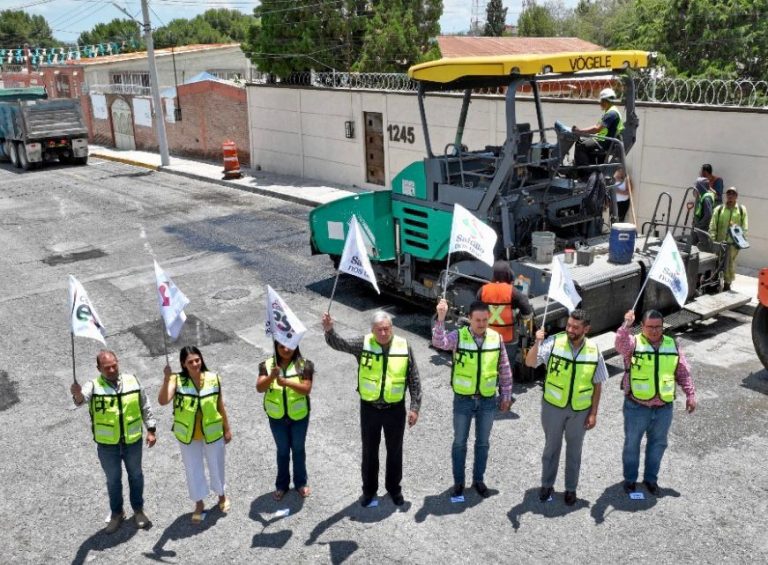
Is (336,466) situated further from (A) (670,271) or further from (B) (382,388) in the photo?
(A) (670,271)

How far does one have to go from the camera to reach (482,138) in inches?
617

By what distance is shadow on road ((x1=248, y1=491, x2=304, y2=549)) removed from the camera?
5.65 m

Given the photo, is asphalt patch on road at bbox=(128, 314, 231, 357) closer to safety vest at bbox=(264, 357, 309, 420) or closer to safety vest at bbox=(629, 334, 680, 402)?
safety vest at bbox=(264, 357, 309, 420)

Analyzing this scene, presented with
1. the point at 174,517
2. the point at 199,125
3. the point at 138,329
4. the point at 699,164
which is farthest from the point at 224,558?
the point at 199,125

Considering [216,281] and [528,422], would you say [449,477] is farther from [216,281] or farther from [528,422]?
[216,281]

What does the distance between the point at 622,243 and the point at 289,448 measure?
4.70 metres

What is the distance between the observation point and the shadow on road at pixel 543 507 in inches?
→ 230

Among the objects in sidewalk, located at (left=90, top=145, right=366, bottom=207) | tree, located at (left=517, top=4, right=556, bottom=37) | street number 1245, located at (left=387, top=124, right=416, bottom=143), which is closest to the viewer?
street number 1245, located at (left=387, top=124, right=416, bottom=143)

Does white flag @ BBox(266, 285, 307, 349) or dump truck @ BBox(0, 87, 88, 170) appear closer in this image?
white flag @ BBox(266, 285, 307, 349)

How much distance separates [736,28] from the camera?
24531 millimetres

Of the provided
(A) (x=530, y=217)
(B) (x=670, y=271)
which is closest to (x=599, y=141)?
(A) (x=530, y=217)

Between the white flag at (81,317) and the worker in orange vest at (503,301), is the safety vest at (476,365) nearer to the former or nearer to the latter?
the worker in orange vest at (503,301)

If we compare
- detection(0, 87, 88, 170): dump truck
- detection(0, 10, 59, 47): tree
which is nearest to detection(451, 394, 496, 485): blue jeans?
detection(0, 87, 88, 170): dump truck

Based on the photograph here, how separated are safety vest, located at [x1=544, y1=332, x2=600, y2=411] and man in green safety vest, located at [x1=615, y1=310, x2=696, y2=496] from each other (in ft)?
1.14
